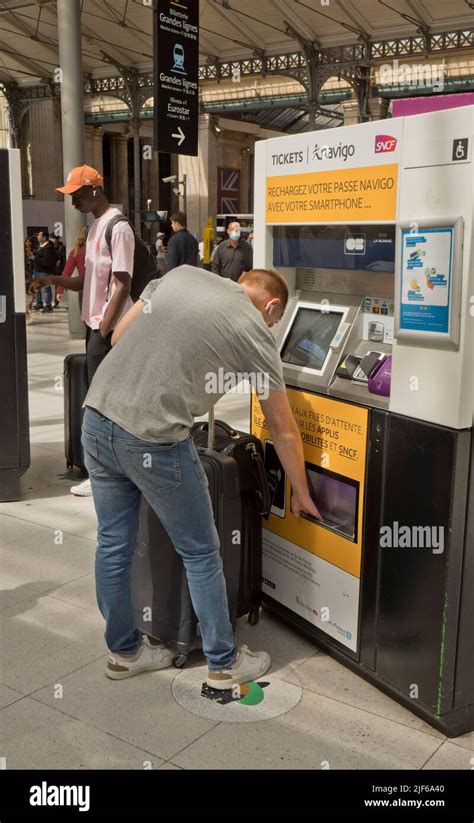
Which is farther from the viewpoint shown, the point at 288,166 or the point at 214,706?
the point at 288,166

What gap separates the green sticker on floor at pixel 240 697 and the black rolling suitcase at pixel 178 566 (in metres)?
0.15

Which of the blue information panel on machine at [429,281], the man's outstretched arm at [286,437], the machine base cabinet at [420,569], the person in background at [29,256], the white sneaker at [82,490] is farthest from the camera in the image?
the person in background at [29,256]

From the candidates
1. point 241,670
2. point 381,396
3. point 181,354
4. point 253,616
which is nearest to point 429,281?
point 381,396

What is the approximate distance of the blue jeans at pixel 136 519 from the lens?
2.47m

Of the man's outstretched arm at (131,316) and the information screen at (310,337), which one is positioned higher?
the man's outstretched arm at (131,316)

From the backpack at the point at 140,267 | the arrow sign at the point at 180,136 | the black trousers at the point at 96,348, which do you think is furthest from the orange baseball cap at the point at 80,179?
the arrow sign at the point at 180,136

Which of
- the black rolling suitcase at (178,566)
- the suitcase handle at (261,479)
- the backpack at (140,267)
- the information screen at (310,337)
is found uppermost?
the backpack at (140,267)

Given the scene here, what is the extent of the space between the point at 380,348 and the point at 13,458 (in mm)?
2857

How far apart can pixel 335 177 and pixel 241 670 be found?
1780 millimetres

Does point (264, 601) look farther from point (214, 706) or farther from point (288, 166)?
point (288, 166)

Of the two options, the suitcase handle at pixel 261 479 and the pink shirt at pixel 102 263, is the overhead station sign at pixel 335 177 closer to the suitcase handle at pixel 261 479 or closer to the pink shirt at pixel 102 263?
the suitcase handle at pixel 261 479

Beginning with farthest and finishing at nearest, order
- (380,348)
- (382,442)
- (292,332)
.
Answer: (292,332) < (380,348) < (382,442)

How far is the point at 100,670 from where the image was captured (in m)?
2.89
